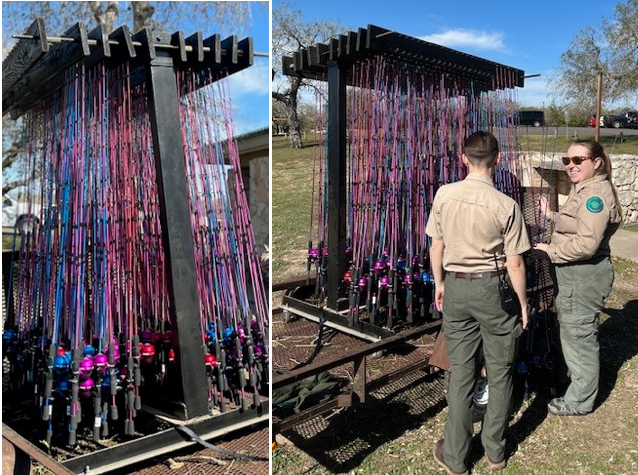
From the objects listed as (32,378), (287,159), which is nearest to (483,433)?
(32,378)

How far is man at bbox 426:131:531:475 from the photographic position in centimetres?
233

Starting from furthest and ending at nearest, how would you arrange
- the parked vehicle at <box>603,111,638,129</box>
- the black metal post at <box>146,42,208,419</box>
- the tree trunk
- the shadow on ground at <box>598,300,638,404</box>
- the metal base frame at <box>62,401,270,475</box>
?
the parked vehicle at <box>603,111,638,129</box> < the tree trunk < the shadow on ground at <box>598,300,638,404</box> < the black metal post at <box>146,42,208,419</box> < the metal base frame at <box>62,401,270,475</box>

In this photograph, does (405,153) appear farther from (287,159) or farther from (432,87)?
(287,159)

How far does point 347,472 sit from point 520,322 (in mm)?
1034

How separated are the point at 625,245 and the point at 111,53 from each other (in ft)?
24.1

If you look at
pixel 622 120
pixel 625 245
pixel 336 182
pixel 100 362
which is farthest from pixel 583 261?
pixel 622 120

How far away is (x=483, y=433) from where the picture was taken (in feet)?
8.54

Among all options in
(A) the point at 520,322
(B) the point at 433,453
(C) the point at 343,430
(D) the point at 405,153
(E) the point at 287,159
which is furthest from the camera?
(E) the point at 287,159

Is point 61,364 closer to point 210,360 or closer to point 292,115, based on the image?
point 210,360

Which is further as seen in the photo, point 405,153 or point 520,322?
point 405,153

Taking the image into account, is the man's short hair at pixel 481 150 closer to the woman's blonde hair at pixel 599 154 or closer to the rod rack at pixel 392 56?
the woman's blonde hair at pixel 599 154

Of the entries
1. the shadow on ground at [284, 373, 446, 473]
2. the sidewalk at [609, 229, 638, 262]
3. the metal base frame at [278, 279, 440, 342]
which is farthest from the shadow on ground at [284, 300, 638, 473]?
the sidewalk at [609, 229, 638, 262]

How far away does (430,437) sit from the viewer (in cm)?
286

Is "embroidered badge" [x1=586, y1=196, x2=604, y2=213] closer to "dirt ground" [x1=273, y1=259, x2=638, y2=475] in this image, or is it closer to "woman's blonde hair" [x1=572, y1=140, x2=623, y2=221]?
"woman's blonde hair" [x1=572, y1=140, x2=623, y2=221]
